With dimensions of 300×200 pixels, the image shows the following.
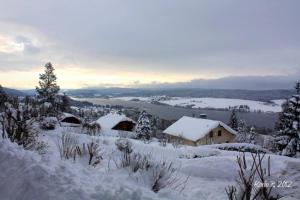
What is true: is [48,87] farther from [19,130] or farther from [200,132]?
[19,130]

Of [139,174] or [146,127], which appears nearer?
[139,174]

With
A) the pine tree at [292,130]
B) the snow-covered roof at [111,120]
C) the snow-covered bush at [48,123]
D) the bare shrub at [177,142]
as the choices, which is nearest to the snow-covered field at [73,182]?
the bare shrub at [177,142]

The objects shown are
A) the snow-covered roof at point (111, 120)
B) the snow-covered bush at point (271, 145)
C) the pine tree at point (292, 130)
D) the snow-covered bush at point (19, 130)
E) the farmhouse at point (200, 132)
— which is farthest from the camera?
the snow-covered roof at point (111, 120)

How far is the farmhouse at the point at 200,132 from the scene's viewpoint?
43562mm

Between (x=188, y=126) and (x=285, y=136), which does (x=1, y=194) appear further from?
(x=188, y=126)

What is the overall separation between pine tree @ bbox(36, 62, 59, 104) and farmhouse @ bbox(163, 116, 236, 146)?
20896 mm

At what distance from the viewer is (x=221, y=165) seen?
977 centimetres

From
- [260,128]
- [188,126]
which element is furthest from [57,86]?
[260,128]

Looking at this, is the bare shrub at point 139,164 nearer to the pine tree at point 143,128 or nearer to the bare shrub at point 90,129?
the bare shrub at point 90,129

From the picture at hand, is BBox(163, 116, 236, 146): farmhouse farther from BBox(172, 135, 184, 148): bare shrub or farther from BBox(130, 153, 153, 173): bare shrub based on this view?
BBox(130, 153, 153, 173): bare shrub

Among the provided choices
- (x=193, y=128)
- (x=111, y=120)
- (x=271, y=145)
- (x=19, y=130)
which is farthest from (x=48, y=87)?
(x=19, y=130)

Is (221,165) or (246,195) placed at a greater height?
(246,195)

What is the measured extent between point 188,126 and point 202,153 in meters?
33.6

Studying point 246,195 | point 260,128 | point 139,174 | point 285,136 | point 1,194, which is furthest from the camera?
point 260,128
